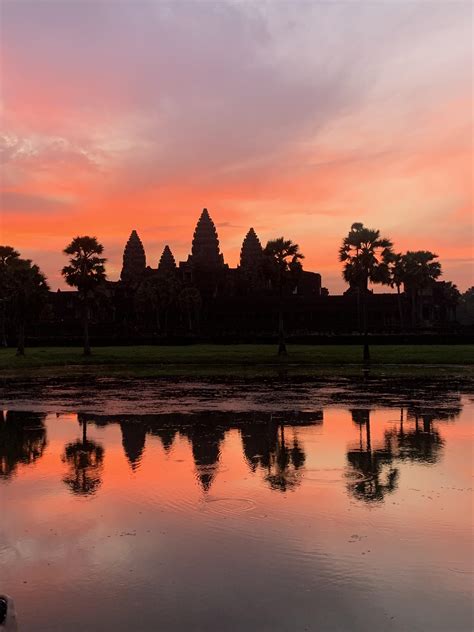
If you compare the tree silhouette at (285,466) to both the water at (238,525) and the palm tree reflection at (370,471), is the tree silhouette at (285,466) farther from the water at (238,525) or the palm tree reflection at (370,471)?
the palm tree reflection at (370,471)

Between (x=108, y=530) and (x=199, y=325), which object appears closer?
(x=108, y=530)

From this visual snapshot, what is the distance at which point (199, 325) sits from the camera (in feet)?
315

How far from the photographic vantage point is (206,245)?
128125 millimetres

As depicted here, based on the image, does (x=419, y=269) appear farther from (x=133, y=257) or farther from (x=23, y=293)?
(x=133, y=257)

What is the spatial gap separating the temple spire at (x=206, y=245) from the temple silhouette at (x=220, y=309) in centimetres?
921

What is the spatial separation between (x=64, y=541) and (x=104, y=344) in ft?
211

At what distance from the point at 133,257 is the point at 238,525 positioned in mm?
126309

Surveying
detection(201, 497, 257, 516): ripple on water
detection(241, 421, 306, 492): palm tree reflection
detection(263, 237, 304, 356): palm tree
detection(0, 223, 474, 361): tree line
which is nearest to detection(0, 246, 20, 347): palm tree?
detection(0, 223, 474, 361): tree line

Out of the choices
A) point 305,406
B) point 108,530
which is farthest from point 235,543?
point 305,406

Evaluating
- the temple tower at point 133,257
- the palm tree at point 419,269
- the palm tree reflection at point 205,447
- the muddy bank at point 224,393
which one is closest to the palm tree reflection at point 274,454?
the palm tree reflection at point 205,447

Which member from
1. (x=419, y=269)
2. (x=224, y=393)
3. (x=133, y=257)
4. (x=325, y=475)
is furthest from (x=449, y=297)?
(x=325, y=475)

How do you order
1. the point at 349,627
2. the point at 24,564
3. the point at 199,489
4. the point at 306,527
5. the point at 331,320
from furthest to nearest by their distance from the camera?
the point at 331,320 < the point at 199,489 < the point at 306,527 < the point at 24,564 < the point at 349,627

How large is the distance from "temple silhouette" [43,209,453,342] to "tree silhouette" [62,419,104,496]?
55543 millimetres

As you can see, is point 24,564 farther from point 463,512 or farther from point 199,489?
point 463,512
